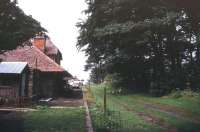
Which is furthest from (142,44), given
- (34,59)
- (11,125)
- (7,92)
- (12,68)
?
(11,125)

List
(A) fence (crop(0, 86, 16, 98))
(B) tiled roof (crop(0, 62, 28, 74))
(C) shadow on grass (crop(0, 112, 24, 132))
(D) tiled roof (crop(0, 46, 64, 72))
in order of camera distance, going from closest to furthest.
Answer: (C) shadow on grass (crop(0, 112, 24, 132)), (A) fence (crop(0, 86, 16, 98)), (B) tiled roof (crop(0, 62, 28, 74)), (D) tiled roof (crop(0, 46, 64, 72))

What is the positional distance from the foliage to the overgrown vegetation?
2387 cm

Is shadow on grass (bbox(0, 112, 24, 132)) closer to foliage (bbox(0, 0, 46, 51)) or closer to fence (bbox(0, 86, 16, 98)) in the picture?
foliage (bbox(0, 0, 46, 51))

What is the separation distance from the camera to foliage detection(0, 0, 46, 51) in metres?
18.6

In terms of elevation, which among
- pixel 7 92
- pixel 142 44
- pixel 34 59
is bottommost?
pixel 7 92

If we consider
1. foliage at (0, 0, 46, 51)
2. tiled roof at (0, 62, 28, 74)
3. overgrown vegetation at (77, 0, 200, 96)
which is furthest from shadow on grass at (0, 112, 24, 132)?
overgrown vegetation at (77, 0, 200, 96)

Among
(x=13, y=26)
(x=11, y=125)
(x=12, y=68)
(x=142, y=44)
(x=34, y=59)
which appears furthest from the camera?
(x=142, y=44)

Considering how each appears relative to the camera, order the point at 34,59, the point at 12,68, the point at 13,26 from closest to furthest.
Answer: the point at 13,26, the point at 12,68, the point at 34,59

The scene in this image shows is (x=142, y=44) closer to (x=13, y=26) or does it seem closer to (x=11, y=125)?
(x=13, y=26)

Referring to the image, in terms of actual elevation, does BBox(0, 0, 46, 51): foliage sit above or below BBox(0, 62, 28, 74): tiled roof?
above

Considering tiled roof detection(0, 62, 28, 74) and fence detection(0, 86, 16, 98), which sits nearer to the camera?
fence detection(0, 86, 16, 98)

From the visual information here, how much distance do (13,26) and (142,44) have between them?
30516 millimetres

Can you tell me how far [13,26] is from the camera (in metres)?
19.3

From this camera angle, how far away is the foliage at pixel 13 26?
18.6 m
